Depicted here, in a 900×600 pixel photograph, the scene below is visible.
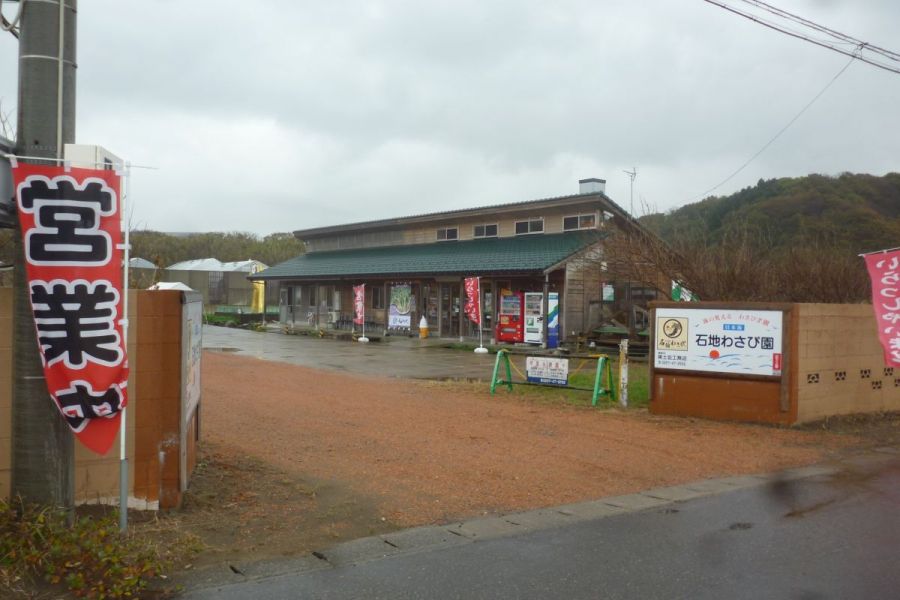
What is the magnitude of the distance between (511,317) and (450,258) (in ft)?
15.0

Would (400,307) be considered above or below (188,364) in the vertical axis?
above

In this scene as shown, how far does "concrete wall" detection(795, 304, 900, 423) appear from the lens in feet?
35.3

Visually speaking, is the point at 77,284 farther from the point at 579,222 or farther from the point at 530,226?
the point at 530,226

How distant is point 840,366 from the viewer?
37.3 feet

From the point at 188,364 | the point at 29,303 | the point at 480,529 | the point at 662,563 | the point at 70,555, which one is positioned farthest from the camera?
the point at 188,364

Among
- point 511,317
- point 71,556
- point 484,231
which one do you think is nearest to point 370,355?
point 511,317

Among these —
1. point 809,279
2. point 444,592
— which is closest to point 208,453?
point 444,592

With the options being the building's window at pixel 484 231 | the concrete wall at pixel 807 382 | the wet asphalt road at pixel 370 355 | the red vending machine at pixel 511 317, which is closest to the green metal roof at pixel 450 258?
the building's window at pixel 484 231

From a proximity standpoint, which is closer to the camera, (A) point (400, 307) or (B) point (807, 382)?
(B) point (807, 382)

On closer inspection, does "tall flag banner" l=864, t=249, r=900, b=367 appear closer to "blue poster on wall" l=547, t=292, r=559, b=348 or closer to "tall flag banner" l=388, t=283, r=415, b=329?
"blue poster on wall" l=547, t=292, r=559, b=348

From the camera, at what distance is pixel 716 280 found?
18.1 metres

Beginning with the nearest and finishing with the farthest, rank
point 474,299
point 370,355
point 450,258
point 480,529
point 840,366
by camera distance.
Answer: point 480,529 < point 840,366 < point 370,355 < point 474,299 < point 450,258

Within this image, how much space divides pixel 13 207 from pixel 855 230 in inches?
1042

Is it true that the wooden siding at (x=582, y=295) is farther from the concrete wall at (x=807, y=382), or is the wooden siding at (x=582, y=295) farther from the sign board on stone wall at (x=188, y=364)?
the sign board on stone wall at (x=188, y=364)
